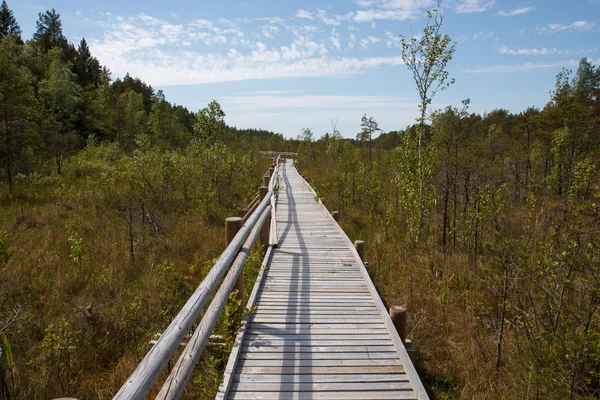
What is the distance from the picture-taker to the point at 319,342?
3.36 meters

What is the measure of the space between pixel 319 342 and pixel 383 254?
418 centimetres

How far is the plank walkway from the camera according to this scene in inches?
106

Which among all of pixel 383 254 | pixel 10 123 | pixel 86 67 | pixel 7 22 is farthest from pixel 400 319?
pixel 7 22

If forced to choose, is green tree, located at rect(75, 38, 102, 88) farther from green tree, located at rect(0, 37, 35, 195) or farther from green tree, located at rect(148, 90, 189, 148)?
green tree, located at rect(0, 37, 35, 195)

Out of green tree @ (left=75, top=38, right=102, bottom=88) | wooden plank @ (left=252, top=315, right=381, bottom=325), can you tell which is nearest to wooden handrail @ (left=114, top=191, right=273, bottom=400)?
wooden plank @ (left=252, top=315, right=381, bottom=325)

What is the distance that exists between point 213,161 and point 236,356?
11.2 metres

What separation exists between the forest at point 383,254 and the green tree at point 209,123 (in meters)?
0.05

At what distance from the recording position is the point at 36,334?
16.7 ft

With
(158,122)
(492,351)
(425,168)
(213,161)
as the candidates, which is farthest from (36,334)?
(158,122)

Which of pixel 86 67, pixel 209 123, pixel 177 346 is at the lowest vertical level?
pixel 177 346

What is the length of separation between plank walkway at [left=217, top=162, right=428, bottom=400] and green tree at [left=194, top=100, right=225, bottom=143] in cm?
847

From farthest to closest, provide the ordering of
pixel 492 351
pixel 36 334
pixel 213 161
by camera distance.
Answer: pixel 213 161 → pixel 36 334 → pixel 492 351

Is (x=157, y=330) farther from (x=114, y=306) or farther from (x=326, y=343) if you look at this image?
(x=326, y=343)

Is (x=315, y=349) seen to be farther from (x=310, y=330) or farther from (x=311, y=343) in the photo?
(x=310, y=330)
